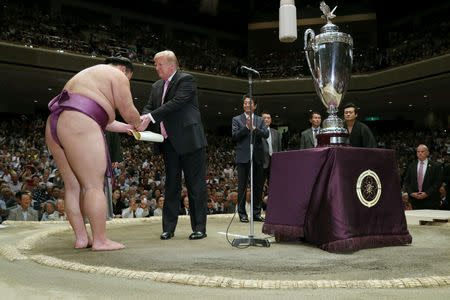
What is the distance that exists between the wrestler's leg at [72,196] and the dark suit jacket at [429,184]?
3.57 m

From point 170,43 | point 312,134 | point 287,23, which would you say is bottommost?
point 312,134

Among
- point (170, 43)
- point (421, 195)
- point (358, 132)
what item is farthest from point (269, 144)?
point (170, 43)

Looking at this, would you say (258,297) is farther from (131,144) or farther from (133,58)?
(133,58)

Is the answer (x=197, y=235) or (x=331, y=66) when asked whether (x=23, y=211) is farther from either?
(x=331, y=66)

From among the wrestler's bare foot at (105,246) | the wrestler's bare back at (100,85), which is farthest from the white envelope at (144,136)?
the wrestler's bare foot at (105,246)

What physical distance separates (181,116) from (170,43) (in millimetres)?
11600

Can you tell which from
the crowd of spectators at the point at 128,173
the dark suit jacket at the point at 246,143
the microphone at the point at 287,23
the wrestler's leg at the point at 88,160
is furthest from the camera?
the crowd of spectators at the point at 128,173

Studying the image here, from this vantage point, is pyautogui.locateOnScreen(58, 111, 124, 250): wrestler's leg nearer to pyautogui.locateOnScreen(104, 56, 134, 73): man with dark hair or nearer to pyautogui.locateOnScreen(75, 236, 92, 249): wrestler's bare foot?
pyautogui.locateOnScreen(75, 236, 92, 249): wrestler's bare foot

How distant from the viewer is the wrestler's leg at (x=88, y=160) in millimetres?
1835

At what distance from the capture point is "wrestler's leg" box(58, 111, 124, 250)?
183 cm

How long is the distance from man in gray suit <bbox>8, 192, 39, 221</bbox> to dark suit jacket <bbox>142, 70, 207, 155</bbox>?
7.37ft

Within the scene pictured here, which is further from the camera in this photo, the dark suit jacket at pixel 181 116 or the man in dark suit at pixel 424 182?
the man in dark suit at pixel 424 182

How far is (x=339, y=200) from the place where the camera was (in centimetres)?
189

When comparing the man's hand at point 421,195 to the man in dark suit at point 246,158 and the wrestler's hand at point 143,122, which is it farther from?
the wrestler's hand at point 143,122
